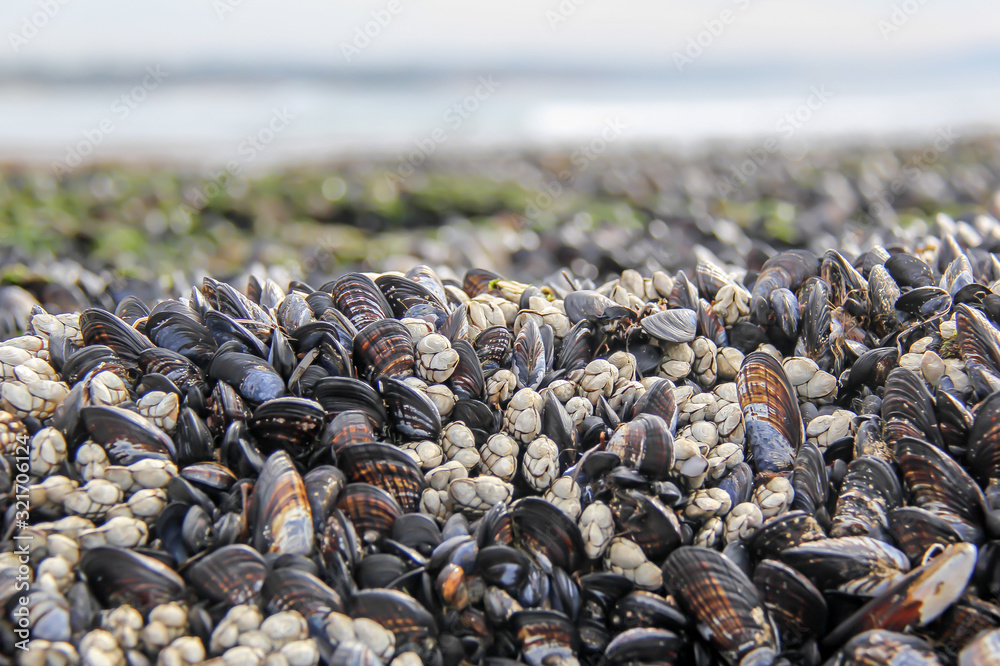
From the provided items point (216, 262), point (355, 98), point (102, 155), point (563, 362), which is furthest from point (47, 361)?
point (355, 98)

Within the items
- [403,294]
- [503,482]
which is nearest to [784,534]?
[503,482]

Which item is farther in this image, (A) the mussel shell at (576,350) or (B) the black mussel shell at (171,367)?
(A) the mussel shell at (576,350)

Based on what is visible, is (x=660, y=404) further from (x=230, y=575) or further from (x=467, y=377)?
(x=230, y=575)

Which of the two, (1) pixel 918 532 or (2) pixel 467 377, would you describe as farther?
(2) pixel 467 377

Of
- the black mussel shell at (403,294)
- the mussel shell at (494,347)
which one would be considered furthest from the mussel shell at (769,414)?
the black mussel shell at (403,294)

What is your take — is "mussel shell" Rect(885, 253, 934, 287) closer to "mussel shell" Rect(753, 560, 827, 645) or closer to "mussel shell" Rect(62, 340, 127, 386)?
"mussel shell" Rect(753, 560, 827, 645)

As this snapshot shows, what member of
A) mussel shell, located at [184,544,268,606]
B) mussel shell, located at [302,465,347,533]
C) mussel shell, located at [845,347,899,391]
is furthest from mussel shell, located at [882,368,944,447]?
mussel shell, located at [184,544,268,606]

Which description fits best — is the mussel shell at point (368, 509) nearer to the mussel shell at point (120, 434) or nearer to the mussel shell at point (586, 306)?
the mussel shell at point (120, 434)
